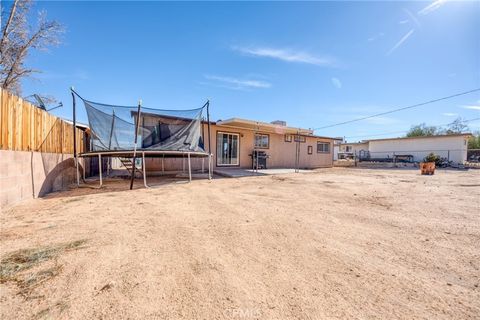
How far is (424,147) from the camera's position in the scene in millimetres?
21828

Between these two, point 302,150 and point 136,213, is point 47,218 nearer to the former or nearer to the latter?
point 136,213

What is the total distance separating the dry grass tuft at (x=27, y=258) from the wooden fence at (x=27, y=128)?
91.3 inches

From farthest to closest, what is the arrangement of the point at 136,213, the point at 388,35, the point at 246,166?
the point at 246,166 → the point at 388,35 → the point at 136,213

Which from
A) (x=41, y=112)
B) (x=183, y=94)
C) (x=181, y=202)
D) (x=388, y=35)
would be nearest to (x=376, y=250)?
(x=181, y=202)

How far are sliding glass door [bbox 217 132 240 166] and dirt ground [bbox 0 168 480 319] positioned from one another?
7.79 m

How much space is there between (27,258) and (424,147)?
2900cm

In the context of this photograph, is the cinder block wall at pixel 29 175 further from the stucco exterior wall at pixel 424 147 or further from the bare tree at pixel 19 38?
the stucco exterior wall at pixel 424 147

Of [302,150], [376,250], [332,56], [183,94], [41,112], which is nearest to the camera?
[376,250]

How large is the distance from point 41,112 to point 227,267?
5262 millimetres

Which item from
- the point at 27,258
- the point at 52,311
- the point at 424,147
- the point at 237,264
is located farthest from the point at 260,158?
the point at 424,147

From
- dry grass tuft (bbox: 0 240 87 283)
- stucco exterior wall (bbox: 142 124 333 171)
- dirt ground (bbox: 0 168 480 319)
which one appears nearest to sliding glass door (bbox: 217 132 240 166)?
stucco exterior wall (bbox: 142 124 333 171)

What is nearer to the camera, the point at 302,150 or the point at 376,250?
the point at 376,250

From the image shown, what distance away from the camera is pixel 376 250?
6.86 ft

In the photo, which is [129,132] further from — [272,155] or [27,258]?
[272,155]
